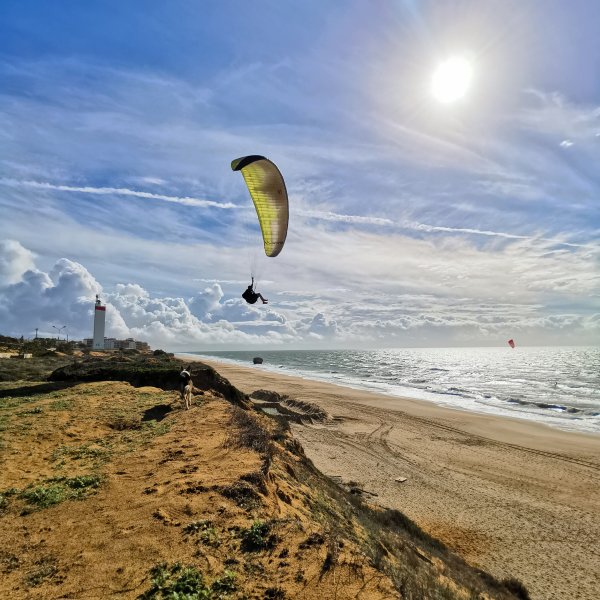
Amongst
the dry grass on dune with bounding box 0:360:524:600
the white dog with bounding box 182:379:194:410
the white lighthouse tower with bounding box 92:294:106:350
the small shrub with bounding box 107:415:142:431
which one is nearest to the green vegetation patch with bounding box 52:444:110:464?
the dry grass on dune with bounding box 0:360:524:600

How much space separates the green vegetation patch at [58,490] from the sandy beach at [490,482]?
31.6 feet

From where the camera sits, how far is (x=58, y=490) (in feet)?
20.6

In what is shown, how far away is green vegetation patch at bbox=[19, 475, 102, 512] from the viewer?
5938 mm

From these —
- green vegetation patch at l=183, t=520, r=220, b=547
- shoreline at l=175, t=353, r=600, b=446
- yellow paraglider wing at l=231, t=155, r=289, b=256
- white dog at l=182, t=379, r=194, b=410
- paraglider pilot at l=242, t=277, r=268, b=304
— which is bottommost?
shoreline at l=175, t=353, r=600, b=446

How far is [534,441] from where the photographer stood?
79.2 ft

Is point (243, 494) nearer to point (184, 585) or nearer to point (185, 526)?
point (185, 526)

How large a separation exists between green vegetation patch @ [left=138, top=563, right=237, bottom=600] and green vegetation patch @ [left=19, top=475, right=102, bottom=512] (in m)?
2.81

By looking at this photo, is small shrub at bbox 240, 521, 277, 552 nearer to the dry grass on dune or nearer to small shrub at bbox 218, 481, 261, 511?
the dry grass on dune

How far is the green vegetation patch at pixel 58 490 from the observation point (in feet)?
19.5

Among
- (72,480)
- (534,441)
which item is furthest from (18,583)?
(534,441)

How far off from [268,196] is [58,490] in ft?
38.9

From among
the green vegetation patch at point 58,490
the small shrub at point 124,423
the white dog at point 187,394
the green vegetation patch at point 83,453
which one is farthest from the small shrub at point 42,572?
the white dog at point 187,394

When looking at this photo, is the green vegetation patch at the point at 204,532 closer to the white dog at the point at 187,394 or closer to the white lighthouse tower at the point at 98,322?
the white dog at the point at 187,394

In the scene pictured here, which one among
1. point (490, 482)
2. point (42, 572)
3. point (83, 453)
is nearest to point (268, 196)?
point (83, 453)
